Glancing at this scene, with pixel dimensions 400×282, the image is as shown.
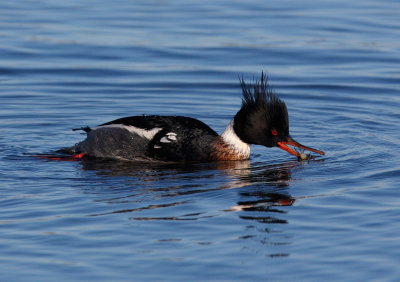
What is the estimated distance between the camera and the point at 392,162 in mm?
11375

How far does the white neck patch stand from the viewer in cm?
1176

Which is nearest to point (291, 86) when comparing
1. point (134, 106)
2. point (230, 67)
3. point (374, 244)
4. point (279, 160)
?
point (230, 67)

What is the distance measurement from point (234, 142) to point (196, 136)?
0.61m

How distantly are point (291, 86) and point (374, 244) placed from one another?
8.17 metres

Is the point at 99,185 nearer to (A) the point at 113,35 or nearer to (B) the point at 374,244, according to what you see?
(B) the point at 374,244

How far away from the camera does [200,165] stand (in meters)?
11.4

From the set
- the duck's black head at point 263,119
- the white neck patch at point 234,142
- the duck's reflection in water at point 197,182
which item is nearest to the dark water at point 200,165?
the duck's reflection in water at point 197,182

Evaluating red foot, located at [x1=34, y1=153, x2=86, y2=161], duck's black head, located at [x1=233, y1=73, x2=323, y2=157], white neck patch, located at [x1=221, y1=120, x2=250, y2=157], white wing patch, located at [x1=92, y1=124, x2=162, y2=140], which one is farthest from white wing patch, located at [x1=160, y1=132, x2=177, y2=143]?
red foot, located at [x1=34, y1=153, x2=86, y2=161]

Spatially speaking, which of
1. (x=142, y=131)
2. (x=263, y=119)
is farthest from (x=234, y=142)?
(x=142, y=131)

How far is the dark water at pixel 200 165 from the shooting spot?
Result: 7973 millimetres

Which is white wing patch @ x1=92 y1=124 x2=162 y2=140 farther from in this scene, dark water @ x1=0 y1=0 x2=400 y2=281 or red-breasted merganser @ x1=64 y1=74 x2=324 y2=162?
dark water @ x1=0 y1=0 x2=400 y2=281

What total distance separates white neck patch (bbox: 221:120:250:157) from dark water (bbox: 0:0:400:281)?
0.20 meters

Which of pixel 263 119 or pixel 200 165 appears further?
pixel 263 119

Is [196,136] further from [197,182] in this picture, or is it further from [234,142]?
[197,182]
